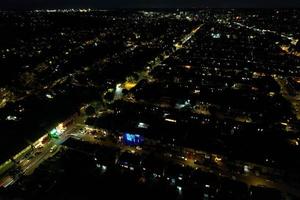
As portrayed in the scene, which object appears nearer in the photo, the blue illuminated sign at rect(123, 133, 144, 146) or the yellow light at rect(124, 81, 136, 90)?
the blue illuminated sign at rect(123, 133, 144, 146)

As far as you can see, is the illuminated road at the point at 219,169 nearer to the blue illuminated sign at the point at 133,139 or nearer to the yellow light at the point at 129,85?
the blue illuminated sign at the point at 133,139

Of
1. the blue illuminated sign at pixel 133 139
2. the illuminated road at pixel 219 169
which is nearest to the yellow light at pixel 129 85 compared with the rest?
the illuminated road at pixel 219 169

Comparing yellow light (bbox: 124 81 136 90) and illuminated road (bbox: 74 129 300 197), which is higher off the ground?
illuminated road (bbox: 74 129 300 197)

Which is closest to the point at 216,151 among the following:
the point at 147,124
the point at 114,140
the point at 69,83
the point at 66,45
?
the point at 147,124

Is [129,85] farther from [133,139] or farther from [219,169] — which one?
[219,169]

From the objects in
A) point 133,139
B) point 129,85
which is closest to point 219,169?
point 133,139

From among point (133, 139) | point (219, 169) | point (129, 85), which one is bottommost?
point (129, 85)

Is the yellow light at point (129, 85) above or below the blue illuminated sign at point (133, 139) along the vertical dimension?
below

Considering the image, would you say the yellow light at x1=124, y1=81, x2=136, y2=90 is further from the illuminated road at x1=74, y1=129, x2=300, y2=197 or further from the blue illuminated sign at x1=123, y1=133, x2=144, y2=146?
the blue illuminated sign at x1=123, y1=133, x2=144, y2=146

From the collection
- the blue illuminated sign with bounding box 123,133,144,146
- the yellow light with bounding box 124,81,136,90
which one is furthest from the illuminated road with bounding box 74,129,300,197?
the yellow light with bounding box 124,81,136,90

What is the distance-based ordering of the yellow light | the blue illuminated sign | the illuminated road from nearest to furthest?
the illuminated road, the blue illuminated sign, the yellow light

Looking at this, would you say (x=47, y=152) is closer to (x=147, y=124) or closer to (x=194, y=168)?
(x=147, y=124)
